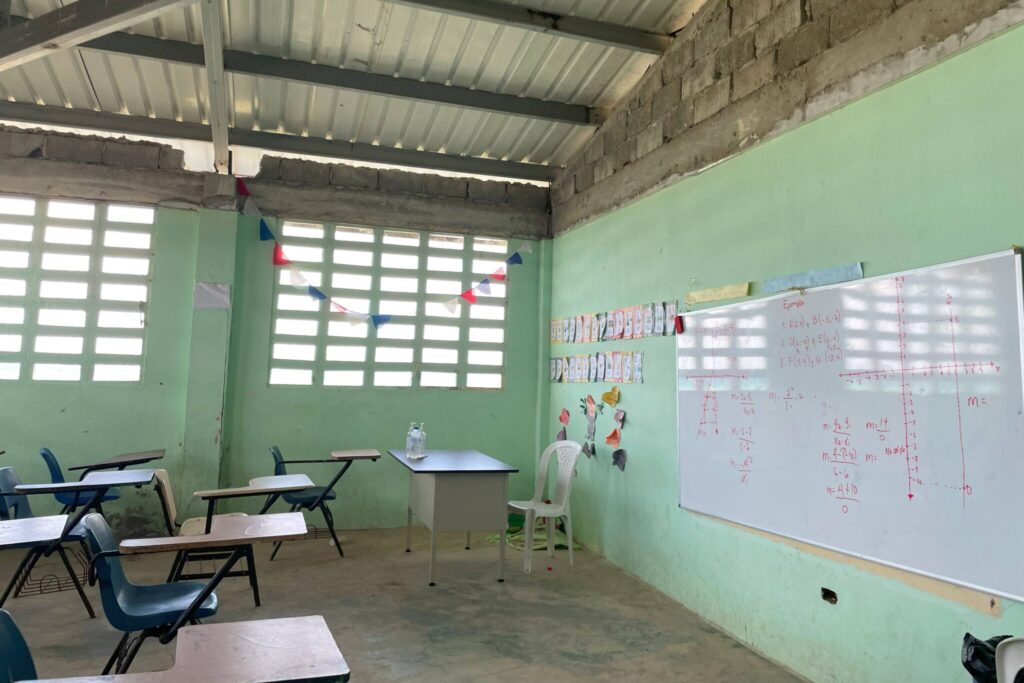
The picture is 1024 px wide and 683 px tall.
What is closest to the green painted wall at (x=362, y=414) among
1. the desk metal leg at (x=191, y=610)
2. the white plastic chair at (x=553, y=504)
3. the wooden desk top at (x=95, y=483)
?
the white plastic chair at (x=553, y=504)

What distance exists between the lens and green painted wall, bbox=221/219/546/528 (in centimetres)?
570

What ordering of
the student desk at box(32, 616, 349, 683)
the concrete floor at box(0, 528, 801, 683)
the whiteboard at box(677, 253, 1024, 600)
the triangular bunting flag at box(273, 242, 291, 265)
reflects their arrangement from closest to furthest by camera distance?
the student desk at box(32, 616, 349, 683)
the whiteboard at box(677, 253, 1024, 600)
the concrete floor at box(0, 528, 801, 683)
the triangular bunting flag at box(273, 242, 291, 265)

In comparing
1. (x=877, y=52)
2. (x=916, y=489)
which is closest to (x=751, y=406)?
(x=916, y=489)

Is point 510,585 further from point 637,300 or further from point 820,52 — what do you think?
point 820,52

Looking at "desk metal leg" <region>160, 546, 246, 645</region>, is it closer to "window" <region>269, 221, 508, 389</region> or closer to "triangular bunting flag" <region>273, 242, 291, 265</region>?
"window" <region>269, 221, 508, 389</region>

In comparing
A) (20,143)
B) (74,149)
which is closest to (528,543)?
(74,149)

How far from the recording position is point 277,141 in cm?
568

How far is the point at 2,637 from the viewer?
1.47m

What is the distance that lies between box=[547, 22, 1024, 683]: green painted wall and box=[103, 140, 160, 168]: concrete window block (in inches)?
160

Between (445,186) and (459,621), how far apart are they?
4.05 meters

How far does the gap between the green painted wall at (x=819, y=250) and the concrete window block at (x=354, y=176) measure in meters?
2.48

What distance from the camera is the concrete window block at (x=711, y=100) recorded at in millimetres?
3889

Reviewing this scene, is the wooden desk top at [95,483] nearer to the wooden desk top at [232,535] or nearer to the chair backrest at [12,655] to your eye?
the wooden desk top at [232,535]

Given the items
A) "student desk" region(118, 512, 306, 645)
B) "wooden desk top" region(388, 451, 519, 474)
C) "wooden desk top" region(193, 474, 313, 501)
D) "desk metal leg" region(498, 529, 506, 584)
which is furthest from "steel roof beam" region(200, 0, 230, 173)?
"desk metal leg" region(498, 529, 506, 584)
